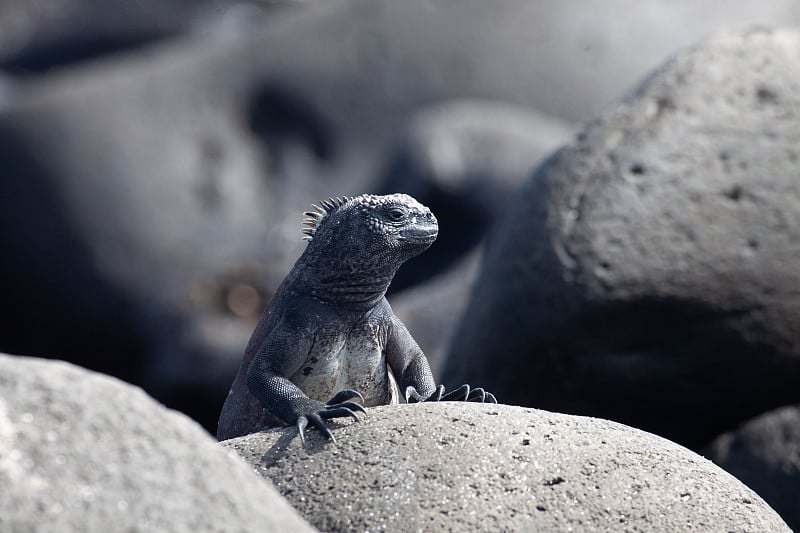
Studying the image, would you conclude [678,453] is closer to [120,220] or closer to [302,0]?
[120,220]

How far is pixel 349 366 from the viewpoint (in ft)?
16.0

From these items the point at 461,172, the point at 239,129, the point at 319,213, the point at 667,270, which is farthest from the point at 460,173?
the point at 319,213

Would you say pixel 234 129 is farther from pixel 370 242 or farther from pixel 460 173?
pixel 370 242

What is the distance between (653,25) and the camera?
1367 cm

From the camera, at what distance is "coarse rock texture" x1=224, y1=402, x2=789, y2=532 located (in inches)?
151

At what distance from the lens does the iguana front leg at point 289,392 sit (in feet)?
13.9

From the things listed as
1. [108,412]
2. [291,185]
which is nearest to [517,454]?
[108,412]

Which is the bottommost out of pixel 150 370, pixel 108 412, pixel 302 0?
pixel 150 370

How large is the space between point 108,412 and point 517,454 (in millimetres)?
1481

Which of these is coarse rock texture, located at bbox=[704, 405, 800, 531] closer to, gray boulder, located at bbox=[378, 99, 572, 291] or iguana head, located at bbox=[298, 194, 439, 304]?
iguana head, located at bbox=[298, 194, 439, 304]

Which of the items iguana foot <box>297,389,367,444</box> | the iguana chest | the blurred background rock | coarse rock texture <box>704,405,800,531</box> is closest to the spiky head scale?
the iguana chest

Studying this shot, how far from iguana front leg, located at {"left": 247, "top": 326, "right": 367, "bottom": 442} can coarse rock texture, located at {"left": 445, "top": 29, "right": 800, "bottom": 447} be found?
2.11 meters

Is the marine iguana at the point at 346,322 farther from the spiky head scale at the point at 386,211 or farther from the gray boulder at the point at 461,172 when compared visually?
the gray boulder at the point at 461,172

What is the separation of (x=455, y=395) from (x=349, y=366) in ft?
1.46
